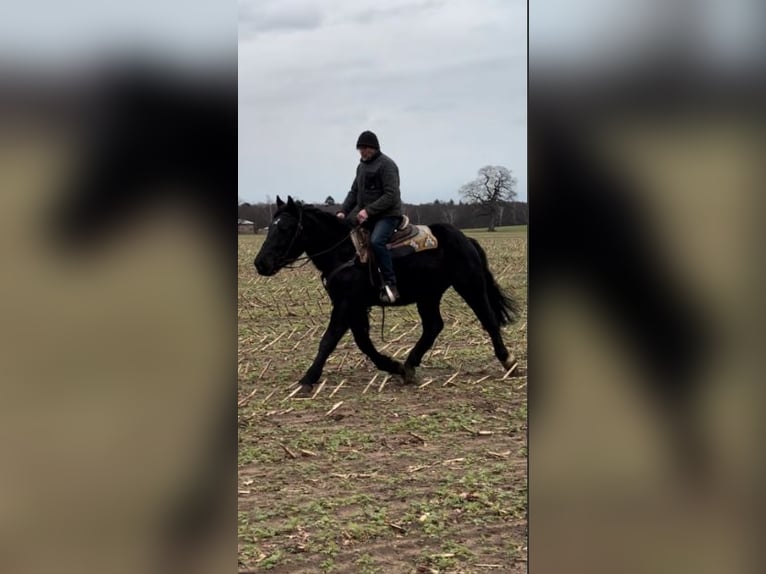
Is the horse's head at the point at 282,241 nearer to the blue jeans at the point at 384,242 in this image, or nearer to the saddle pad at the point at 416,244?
the blue jeans at the point at 384,242

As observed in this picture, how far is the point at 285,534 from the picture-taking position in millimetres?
3465

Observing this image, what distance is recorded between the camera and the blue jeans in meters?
6.57

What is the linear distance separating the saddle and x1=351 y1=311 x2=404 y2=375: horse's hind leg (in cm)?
56

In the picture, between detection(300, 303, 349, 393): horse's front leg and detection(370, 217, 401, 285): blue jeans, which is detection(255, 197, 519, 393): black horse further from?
detection(370, 217, 401, 285): blue jeans

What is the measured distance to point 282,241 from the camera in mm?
6418

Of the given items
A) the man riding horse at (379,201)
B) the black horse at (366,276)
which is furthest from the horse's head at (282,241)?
the man riding horse at (379,201)

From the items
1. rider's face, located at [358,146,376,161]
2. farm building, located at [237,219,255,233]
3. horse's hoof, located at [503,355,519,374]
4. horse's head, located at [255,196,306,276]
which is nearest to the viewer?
farm building, located at [237,219,255,233]

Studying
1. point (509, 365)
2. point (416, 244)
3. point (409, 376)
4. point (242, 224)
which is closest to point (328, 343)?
point (409, 376)

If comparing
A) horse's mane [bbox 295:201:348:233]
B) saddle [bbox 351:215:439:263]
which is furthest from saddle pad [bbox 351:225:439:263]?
horse's mane [bbox 295:201:348:233]

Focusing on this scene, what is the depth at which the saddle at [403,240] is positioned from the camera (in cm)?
656

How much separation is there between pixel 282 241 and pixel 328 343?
970 mm
